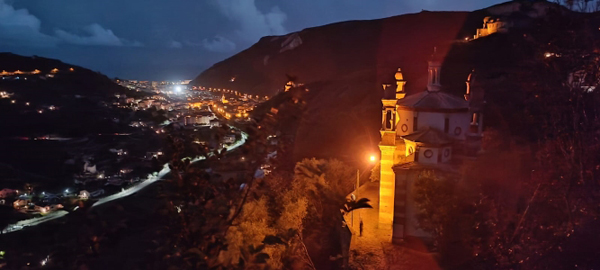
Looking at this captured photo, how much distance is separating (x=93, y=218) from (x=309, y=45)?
331 feet

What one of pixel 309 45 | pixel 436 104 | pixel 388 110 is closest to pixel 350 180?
pixel 388 110

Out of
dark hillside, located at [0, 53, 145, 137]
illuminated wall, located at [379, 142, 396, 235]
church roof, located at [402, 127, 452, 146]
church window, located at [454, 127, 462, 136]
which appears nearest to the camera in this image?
church roof, located at [402, 127, 452, 146]

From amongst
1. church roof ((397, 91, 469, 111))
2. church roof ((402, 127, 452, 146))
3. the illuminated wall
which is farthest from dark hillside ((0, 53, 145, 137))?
church roof ((402, 127, 452, 146))

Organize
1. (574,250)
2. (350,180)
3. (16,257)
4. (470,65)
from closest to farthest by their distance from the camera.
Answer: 1. (16,257)
2. (574,250)
3. (350,180)
4. (470,65)

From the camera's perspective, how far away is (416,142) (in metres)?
13.4

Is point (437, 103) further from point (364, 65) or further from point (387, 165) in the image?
point (364, 65)

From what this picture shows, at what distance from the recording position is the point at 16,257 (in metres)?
3.59

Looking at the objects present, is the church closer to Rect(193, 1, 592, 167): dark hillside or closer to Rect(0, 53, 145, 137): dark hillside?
Rect(193, 1, 592, 167): dark hillside

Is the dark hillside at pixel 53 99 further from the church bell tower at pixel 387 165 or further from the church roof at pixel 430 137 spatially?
the church roof at pixel 430 137

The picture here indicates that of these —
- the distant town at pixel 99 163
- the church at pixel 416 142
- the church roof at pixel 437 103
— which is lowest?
the distant town at pixel 99 163

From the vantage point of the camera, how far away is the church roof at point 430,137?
13.2 m

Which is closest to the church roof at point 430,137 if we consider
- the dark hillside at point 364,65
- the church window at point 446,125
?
the church window at point 446,125

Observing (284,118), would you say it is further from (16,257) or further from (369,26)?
(369,26)

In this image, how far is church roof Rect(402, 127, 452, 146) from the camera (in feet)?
43.2
